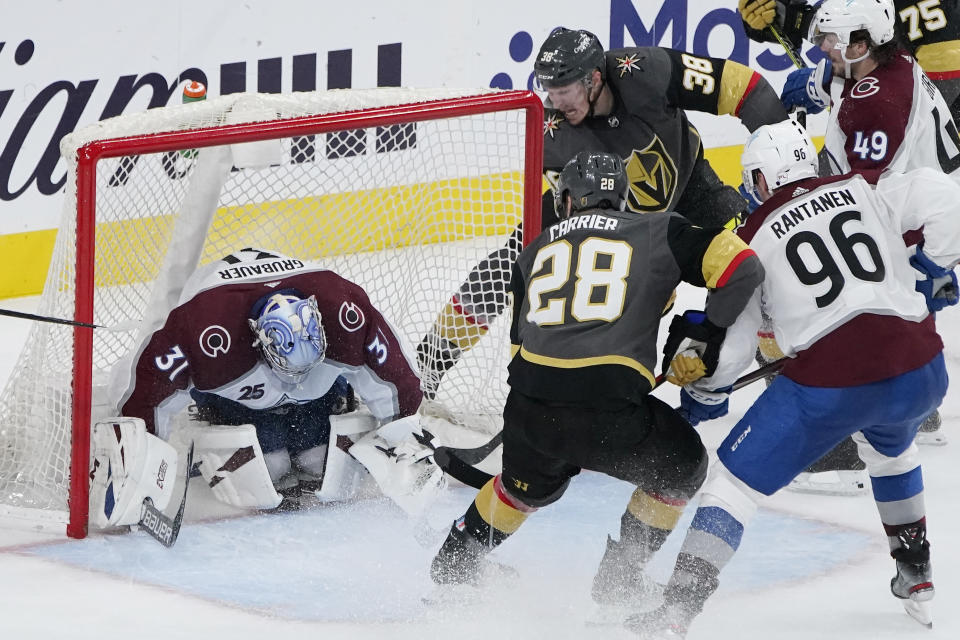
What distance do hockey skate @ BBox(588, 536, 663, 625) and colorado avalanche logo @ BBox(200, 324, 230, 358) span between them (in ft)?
3.61

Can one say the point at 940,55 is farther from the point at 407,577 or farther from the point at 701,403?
the point at 407,577

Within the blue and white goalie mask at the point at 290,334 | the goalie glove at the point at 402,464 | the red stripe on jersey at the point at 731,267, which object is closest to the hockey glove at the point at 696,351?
the red stripe on jersey at the point at 731,267

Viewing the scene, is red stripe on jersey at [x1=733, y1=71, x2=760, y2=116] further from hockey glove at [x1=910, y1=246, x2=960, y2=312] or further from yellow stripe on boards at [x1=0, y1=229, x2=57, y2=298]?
yellow stripe on boards at [x1=0, y1=229, x2=57, y2=298]

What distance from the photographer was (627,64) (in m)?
3.92

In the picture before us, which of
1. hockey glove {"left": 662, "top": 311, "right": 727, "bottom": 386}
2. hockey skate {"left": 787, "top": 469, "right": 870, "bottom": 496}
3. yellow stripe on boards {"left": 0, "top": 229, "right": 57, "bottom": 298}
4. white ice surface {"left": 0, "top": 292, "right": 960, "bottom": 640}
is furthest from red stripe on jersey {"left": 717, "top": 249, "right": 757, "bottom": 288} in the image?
yellow stripe on boards {"left": 0, "top": 229, "right": 57, "bottom": 298}

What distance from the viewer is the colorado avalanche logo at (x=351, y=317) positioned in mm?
3678

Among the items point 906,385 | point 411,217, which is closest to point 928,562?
point 906,385

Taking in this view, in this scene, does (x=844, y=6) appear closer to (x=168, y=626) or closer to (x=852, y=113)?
(x=852, y=113)

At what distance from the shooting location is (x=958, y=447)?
164 inches

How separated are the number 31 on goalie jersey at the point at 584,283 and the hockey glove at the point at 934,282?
24.7 inches

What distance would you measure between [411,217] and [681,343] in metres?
1.42

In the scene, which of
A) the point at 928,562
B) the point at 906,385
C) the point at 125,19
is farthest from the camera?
the point at 125,19

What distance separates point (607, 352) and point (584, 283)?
141 millimetres

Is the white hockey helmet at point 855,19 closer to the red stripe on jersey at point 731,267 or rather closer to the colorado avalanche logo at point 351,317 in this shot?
the red stripe on jersey at point 731,267
